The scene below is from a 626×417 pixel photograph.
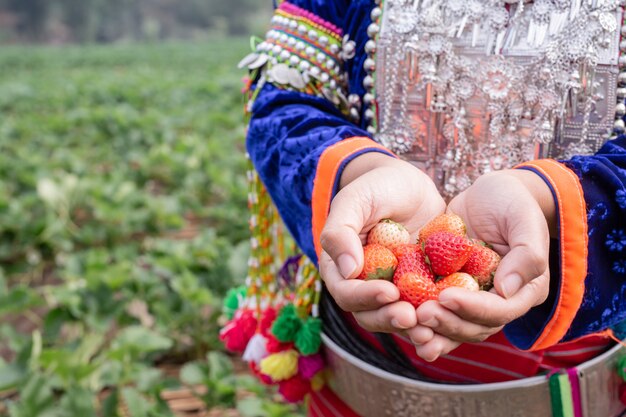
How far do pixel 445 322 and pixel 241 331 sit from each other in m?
0.72

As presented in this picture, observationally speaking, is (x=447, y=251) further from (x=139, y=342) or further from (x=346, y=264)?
(x=139, y=342)

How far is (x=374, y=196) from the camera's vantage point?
2.82 feet

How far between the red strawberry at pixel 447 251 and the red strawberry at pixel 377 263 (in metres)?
0.05

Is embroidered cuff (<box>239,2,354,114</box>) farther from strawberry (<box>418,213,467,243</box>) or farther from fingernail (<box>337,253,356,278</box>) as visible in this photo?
fingernail (<box>337,253,356,278</box>)

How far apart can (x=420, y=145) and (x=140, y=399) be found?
4.62 feet

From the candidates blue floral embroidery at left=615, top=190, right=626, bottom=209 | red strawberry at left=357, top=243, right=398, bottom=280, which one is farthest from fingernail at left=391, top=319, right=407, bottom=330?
blue floral embroidery at left=615, top=190, right=626, bottom=209

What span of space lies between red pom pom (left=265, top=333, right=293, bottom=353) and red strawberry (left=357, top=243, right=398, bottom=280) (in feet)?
1.43

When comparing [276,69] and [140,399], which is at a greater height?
[276,69]

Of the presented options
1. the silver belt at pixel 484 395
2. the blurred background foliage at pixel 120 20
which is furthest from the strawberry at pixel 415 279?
the blurred background foliage at pixel 120 20

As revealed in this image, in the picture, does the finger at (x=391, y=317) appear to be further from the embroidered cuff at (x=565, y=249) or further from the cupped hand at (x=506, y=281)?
the embroidered cuff at (x=565, y=249)

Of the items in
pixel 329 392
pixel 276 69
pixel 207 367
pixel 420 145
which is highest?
pixel 276 69

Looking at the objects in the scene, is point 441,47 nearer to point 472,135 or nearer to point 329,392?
point 472,135

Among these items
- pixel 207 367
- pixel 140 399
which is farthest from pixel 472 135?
pixel 207 367

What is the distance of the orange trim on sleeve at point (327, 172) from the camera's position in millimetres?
962
